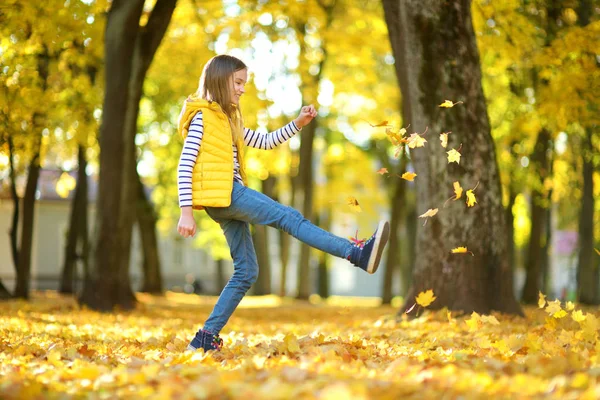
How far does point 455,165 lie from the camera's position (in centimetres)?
804

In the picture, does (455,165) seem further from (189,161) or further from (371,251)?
(189,161)

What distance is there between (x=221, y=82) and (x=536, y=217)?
527 inches

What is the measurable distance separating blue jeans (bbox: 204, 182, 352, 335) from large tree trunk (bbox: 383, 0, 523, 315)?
127 inches

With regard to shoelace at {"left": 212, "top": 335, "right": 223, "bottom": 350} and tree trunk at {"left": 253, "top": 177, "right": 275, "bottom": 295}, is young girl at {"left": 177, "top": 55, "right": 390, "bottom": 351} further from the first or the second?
tree trunk at {"left": 253, "top": 177, "right": 275, "bottom": 295}

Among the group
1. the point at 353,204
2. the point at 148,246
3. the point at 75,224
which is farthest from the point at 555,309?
the point at 148,246

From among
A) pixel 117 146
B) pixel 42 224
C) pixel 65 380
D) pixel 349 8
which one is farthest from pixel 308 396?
pixel 42 224

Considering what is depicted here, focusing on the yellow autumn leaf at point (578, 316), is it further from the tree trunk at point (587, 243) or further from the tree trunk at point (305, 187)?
the tree trunk at point (305, 187)

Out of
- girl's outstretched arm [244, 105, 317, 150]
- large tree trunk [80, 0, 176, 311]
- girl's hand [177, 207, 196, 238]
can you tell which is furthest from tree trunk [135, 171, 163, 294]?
girl's hand [177, 207, 196, 238]

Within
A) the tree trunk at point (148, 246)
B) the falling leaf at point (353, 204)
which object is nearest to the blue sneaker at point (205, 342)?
the falling leaf at point (353, 204)

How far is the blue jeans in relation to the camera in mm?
4949

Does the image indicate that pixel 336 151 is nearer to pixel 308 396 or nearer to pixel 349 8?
pixel 349 8

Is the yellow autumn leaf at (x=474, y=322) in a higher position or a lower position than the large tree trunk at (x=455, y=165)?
lower

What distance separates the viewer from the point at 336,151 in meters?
27.7

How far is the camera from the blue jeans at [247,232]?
16.2ft
